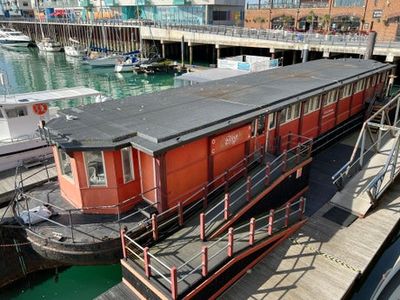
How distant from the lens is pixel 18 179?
1535 cm

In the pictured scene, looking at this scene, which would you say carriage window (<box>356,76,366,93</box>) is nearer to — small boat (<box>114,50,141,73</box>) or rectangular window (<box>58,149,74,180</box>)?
rectangular window (<box>58,149,74,180</box>)

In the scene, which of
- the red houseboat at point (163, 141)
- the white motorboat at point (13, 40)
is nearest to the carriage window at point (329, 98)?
the red houseboat at point (163, 141)

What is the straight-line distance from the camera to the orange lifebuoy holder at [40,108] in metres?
17.9

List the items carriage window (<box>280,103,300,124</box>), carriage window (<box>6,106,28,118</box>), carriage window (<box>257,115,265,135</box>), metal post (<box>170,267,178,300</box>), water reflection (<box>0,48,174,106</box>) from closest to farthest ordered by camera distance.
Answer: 1. metal post (<box>170,267,178,300</box>)
2. carriage window (<box>257,115,265,135</box>)
3. carriage window (<box>280,103,300,124</box>)
4. carriage window (<box>6,106,28,118</box>)
5. water reflection (<box>0,48,174,106</box>)

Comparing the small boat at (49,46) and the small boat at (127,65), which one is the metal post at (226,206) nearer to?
the small boat at (127,65)

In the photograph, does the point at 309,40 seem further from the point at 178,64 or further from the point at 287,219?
the point at 287,219

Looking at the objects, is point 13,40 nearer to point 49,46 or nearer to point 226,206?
point 49,46

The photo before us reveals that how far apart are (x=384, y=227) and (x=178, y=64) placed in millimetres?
47285

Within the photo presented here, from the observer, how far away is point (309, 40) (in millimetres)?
41906

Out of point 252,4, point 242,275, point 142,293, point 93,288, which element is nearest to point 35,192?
point 93,288

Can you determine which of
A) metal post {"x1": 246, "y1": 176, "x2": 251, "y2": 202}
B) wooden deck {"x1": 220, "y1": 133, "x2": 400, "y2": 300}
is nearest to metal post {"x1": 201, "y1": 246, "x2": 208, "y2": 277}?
wooden deck {"x1": 220, "y1": 133, "x2": 400, "y2": 300}

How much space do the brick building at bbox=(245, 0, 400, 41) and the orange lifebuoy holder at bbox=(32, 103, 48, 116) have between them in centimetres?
4826

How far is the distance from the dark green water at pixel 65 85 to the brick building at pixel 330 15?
3820cm

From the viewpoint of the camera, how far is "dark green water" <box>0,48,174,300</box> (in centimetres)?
1188
